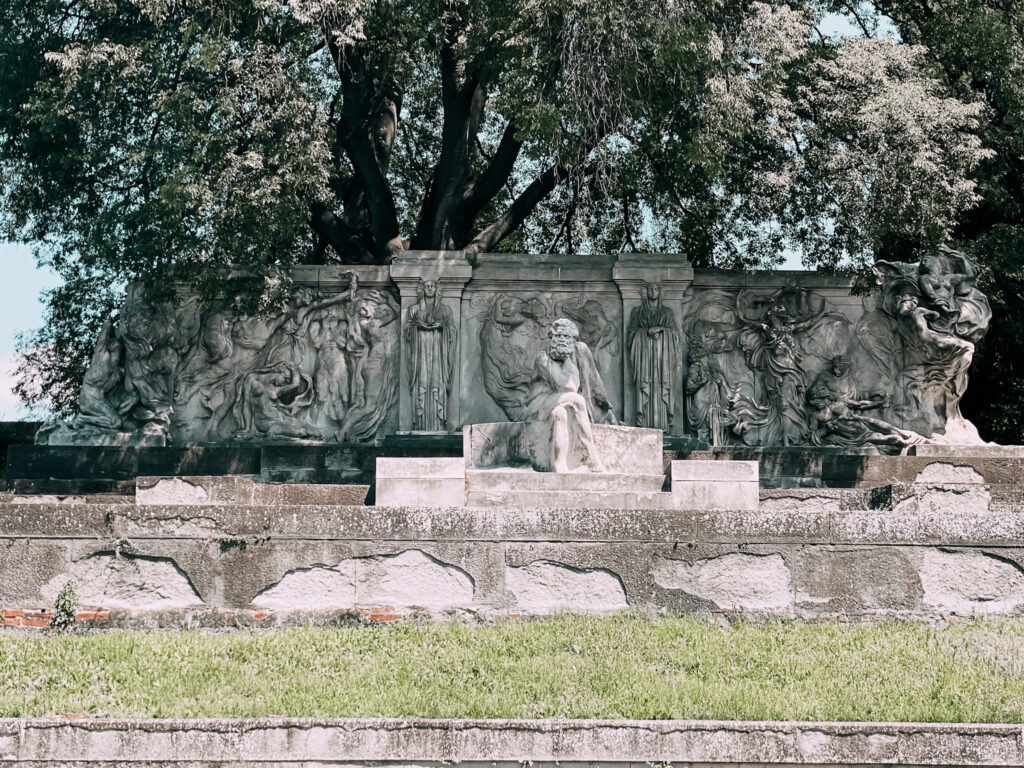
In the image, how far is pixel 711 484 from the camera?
1316cm

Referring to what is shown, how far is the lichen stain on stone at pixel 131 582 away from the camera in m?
10.4

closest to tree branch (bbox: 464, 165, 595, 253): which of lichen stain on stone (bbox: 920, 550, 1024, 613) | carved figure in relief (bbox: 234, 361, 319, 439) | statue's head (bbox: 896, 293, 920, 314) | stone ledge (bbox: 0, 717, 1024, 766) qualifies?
carved figure in relief (bbox: 234, 361, 319, 439)

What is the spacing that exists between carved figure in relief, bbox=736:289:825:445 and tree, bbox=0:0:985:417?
101 centimetres

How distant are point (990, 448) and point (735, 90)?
597 centimetres

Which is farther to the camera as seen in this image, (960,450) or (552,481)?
(960,450)

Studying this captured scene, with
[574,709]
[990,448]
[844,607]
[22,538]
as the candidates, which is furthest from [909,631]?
[990,448]

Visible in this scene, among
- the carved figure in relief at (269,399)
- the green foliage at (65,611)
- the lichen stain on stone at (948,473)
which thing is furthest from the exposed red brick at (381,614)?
the carved figure in relief at (269,399)

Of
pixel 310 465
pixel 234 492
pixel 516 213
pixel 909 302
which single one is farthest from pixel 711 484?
pixel 516 213

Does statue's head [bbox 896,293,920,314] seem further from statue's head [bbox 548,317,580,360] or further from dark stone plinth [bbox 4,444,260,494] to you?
dark stone plinth [bbox 4,444,260,494]

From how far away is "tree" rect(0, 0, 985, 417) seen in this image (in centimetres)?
1744

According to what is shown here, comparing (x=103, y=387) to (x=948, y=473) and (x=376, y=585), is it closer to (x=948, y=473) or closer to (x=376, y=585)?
(x=376, y=585)

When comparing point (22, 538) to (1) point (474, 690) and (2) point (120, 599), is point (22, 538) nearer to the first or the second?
(2) point (120, 599)

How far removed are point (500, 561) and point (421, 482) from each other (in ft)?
8.40

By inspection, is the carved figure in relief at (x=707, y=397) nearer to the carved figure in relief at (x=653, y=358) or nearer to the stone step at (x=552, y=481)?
the carved figure in relief at (x=653, y=358)
